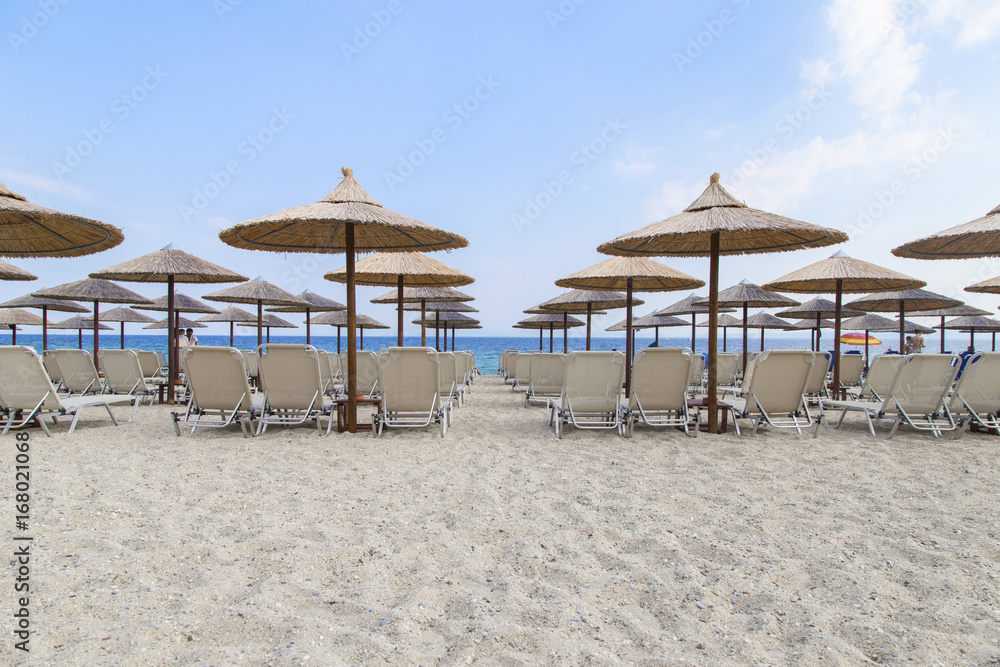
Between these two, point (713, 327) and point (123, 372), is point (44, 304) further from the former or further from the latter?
point (713, 327)

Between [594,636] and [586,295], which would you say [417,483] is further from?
[586,295]

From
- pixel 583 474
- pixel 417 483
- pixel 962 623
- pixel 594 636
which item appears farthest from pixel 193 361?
pixel 962 623

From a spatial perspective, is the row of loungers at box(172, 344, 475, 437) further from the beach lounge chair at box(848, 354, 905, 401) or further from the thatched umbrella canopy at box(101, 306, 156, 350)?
the thatched umbrella canopy at box(101, 306, 156, 350)

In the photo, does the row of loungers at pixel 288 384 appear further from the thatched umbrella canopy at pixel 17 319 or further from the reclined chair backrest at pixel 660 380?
the thatched umbrella canopy at pixel 17 319

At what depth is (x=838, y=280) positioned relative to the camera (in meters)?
8.01

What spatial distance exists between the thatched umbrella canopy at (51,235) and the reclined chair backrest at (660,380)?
553 centimetres

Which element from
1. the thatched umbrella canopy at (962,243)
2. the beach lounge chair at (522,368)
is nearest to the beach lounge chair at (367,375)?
the beach lounge chair at (522,368)

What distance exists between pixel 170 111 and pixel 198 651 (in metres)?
8.43

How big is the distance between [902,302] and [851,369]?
92.7 inches

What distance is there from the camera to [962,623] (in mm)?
1655

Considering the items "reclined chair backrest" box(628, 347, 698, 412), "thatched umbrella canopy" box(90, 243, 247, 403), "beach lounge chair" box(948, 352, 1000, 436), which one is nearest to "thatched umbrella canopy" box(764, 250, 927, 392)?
"beach lounge chair" box(948, 352, 1000, 436)

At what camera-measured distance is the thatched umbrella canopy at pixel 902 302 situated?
10984mm

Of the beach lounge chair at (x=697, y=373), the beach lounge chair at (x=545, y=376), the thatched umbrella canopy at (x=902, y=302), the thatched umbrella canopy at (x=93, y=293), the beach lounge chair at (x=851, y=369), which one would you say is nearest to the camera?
the beach lounge chair at (x=545, y=376)

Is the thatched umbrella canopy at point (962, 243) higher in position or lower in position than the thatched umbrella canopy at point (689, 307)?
higher
